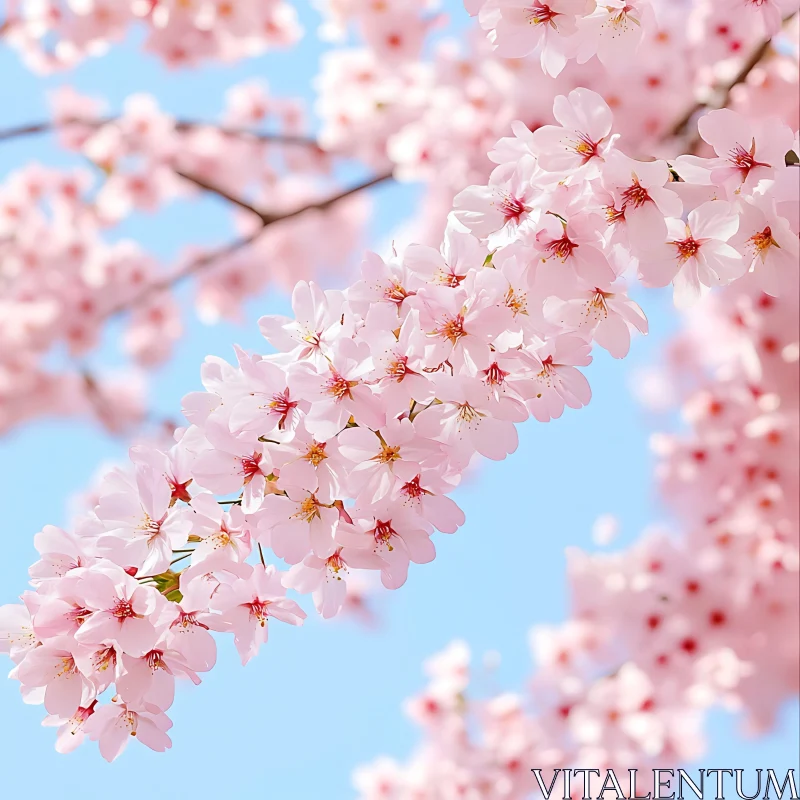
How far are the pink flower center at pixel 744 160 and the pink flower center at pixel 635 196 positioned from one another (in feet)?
0.63

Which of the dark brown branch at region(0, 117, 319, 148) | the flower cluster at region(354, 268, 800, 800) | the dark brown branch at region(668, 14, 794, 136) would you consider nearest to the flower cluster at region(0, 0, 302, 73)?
the dark brown branch at region(0, 117, 319, 148)

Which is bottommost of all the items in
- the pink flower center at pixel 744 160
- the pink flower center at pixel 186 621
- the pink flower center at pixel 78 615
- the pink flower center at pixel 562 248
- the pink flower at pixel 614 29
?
the pink flower center at pixel 78 615

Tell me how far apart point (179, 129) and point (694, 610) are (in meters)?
3.80

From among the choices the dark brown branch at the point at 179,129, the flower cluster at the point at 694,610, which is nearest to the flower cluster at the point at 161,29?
the dark brown branch at the point at 179,129

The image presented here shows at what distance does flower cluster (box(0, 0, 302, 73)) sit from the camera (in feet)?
13.3

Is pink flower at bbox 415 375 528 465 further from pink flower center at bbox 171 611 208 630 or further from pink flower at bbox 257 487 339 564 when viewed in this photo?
pink flower center at bbox 171 611 208 630

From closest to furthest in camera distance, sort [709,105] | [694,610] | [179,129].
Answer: [709,105], [694,610], [179,129]

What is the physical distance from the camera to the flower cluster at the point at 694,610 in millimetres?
3619

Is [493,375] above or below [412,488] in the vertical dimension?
above

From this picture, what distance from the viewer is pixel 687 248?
134 centimetres

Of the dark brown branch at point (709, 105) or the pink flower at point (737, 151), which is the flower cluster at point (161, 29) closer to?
the dark brown branch at point (709, 105)

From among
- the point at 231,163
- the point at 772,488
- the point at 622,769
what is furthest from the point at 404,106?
the point at 622,769

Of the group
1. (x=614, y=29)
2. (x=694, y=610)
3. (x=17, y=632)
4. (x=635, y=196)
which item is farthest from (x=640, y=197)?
(x=694, y=610)

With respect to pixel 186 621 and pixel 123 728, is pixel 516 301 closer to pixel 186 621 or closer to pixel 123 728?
pixel 186 621
